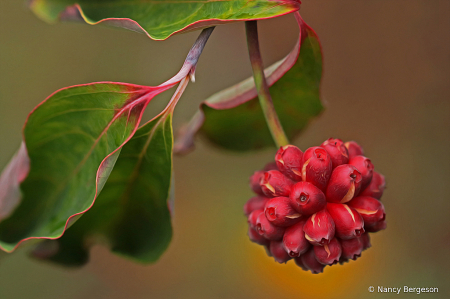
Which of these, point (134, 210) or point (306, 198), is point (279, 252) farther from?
point (134, 210)

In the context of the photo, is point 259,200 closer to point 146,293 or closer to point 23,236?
point 23,236

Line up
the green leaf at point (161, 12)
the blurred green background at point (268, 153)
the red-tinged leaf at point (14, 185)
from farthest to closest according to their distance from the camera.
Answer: the blurred green background at point (268, 153), the red-tinged leaf at point (14, 185), the green leaf at point (161, 12)

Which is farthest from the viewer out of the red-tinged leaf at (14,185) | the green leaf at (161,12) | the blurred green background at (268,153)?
the blurred green background at (268,153)

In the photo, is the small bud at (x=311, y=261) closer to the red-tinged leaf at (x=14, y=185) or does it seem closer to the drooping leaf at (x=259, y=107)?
the drooping leaf at (x=259, y=107)

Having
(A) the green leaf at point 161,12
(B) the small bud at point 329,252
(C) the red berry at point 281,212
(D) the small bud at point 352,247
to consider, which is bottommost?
(D) the small bud at point 352,247

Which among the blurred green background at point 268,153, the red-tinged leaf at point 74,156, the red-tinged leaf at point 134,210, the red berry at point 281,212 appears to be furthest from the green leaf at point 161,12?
the blurred green background at point 268,153

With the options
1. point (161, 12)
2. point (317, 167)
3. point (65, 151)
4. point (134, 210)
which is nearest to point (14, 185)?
point (65, 151)
